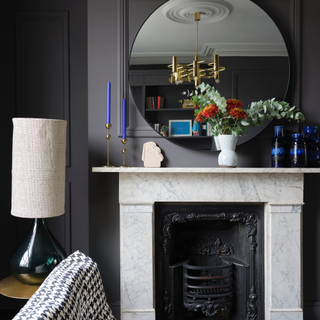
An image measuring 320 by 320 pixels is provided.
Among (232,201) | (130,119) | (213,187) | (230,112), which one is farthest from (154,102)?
(232,201)

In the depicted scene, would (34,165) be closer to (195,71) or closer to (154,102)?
(154,102)

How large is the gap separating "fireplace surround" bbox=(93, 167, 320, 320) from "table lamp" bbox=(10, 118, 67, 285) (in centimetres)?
52

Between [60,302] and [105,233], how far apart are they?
1515 millimetres

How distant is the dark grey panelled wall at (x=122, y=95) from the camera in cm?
224

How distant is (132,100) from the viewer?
2.25 m

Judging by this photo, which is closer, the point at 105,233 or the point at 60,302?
the point at 60,302

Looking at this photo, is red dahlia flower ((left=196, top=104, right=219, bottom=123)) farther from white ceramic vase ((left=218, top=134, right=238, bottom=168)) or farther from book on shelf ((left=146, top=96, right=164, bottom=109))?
book on shelf ((left=146, top=96, right=164, bottom=109))

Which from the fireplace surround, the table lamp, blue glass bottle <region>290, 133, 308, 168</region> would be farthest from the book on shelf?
blue glass bottle <region>290, 133, 308, 168</region>

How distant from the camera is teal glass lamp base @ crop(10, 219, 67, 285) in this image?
1.74 metres

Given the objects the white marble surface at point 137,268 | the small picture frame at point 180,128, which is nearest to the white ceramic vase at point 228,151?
the small picture frame at point 180,128

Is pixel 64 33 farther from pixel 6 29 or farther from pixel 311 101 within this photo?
pixel 311 101

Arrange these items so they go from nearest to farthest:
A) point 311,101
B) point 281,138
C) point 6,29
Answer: point 281,138 → point 311,101 → point 6,29

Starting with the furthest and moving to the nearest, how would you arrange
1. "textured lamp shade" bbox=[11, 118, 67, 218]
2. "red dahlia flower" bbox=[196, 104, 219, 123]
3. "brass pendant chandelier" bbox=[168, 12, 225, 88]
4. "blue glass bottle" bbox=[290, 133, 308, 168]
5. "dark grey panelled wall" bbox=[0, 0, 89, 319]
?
"dark grey panelled wall" bbox=[0, 0, 89, 319]
"brass pendant chandelier" bbox=[168, 12, 225, 88]
"blue glass bottle" bbox=[290, 133, 308, 168]
"red dahlia flower" bbox=[196, 104, 219, 123]
"textured lamp shade" bbox=[11, 118, 67, 218]

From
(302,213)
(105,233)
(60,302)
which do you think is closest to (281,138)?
(302,213)
